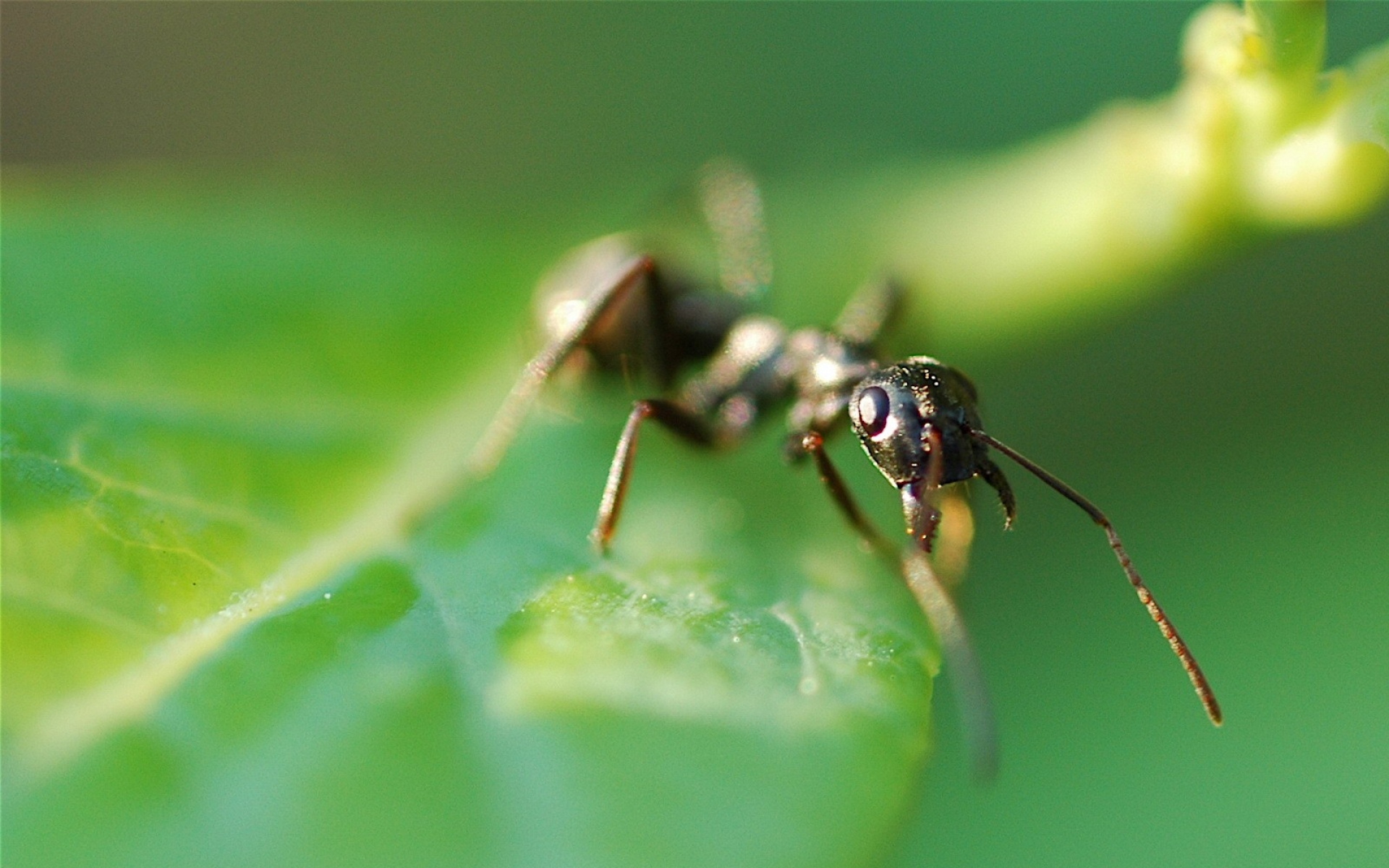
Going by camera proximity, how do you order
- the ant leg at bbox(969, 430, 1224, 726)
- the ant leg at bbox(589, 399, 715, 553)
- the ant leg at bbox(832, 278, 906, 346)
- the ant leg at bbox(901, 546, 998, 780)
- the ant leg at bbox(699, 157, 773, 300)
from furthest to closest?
1. the ant leg at bbox(699, 157, 773, 300)
2. the ant leg at bbox(832, 278, 906, 346)
3. the ant leg at bbox(589, 399, 715, 553)
4. the ant leg at bbox(969, 430, 1224, 726)
5. the ant leg at bbox(901, 546, 998, 780)

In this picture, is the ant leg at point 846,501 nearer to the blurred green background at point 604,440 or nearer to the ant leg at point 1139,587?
the blurred green background at point 604,440

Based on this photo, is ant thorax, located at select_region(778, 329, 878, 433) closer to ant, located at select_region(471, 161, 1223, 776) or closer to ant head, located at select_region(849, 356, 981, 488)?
ant, located at select_region(471, 161, 1223, 776)

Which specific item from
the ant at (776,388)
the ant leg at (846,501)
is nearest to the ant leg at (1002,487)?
the ant at (776,388)

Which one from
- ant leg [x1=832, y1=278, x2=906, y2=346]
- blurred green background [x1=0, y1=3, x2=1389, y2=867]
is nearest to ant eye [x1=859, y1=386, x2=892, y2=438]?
blurred green background [x1=0, y1=3, x2=1389, y2=867]

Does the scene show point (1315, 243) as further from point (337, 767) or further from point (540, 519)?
point (337, 767)

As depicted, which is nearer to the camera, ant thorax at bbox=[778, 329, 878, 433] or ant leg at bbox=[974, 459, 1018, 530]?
ant leg at bbox=[974, 459, 1018, 530]

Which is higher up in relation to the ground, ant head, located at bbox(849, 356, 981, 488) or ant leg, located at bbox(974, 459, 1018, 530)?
ant head, located at bbox(849, 356, 981, 488)
